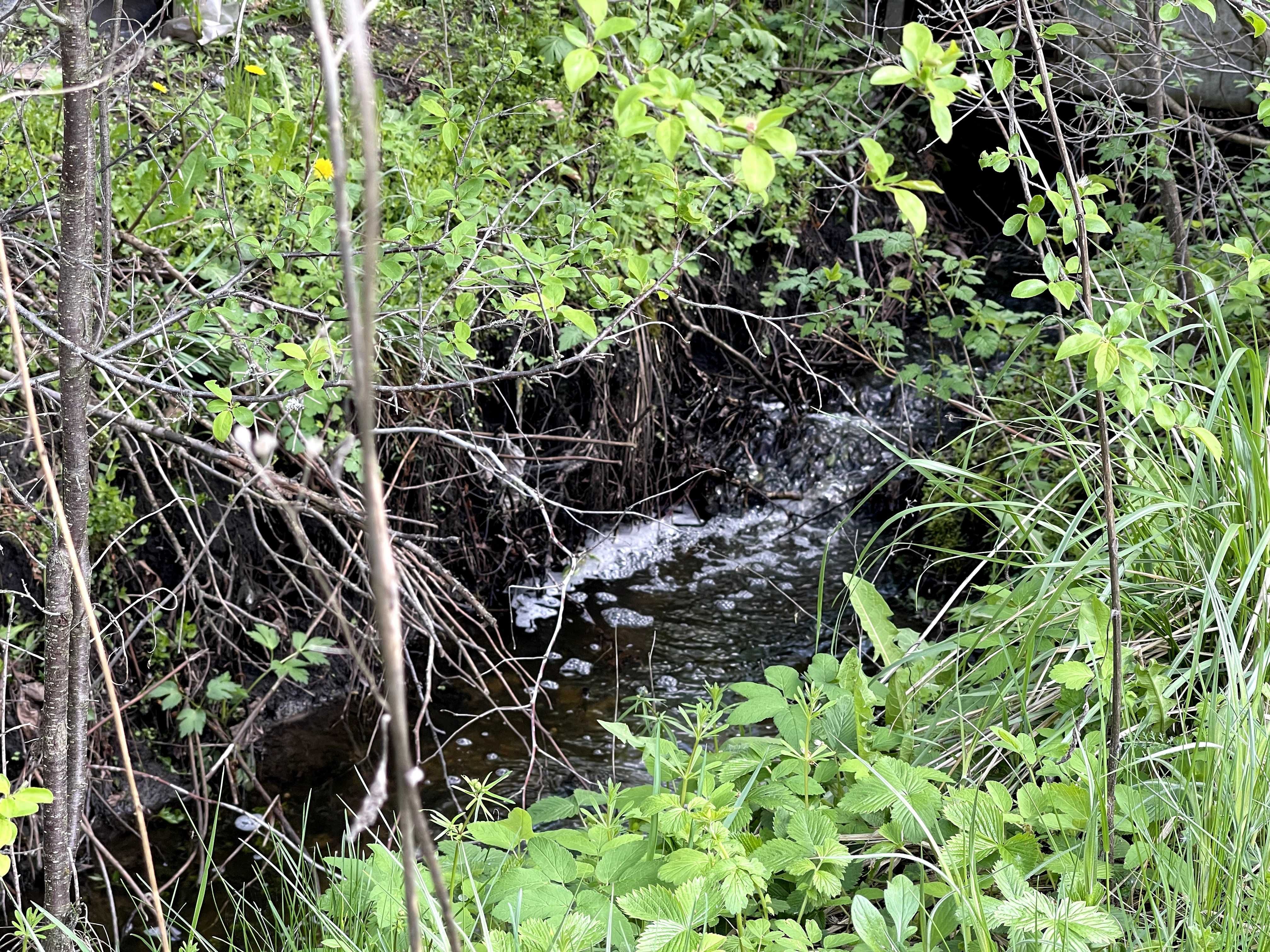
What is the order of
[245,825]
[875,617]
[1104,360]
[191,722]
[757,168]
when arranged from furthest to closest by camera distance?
[245,825]
[191,722]
[875,617]
[1104,360]
[757,168]

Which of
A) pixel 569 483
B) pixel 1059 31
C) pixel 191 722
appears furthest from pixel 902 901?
pixel 569 483

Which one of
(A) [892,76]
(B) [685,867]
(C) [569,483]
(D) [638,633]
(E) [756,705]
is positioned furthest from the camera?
(C) [569,483]

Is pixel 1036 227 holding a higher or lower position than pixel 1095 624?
higher

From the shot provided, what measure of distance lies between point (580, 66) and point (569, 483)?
126 inches

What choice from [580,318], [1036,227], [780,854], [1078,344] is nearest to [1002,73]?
[1036,227]

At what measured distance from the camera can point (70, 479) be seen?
1.52 m

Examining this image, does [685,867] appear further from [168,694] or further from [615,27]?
[168,694]

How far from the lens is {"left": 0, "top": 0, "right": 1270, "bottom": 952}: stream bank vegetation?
144cm

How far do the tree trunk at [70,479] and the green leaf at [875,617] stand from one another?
1.54m

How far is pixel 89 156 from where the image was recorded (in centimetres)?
148

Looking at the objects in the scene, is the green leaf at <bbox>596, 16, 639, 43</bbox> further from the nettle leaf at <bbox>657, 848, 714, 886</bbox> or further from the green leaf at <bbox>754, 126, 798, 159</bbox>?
the nettle leaf at <bbox>657, 848, 714, 886</bbox>

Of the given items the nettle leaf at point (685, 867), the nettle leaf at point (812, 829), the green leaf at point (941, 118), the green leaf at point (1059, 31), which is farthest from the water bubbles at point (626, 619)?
the green leaf at point (941, 118)

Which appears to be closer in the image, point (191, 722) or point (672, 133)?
point (672, 133)

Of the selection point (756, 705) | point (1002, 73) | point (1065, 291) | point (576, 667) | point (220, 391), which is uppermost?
point (1002, 73)
